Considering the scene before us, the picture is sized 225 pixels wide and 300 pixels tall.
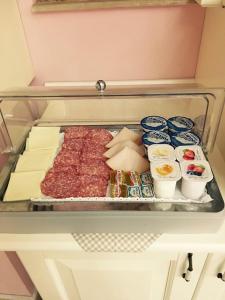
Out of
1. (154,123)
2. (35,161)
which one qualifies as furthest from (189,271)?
(35,161)

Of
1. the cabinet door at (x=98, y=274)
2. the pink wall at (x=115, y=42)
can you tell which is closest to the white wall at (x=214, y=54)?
the pink wall at (x=115, y=42)

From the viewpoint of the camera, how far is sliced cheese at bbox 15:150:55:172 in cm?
72

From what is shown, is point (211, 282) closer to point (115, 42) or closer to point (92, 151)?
point (92, 151)

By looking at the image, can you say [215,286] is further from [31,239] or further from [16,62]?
[16,62]

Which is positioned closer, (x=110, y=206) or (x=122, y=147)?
(x=110, y=206)

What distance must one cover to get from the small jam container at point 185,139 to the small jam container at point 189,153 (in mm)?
25

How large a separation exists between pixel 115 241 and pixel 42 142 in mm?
409

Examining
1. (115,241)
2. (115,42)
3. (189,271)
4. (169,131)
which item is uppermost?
(115,42)

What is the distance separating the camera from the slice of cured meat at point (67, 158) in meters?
0.74

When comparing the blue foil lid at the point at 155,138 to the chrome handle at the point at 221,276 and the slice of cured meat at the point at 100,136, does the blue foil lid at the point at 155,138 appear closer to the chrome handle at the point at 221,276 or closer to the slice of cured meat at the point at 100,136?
the slice of cured meat at the point at 100,136

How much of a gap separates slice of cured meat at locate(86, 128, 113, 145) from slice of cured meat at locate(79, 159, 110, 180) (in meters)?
0.10

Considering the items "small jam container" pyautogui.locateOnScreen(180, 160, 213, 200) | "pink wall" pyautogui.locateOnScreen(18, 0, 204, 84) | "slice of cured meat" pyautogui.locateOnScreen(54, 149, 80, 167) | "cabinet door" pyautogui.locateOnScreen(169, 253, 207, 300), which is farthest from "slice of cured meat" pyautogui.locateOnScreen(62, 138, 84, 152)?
"pink wall" pyautogui.locateOnScreen(18, 0, 204, 84)

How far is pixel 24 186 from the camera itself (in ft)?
2.18

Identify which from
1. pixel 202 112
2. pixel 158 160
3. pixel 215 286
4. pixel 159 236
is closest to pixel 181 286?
pixel 215 286
